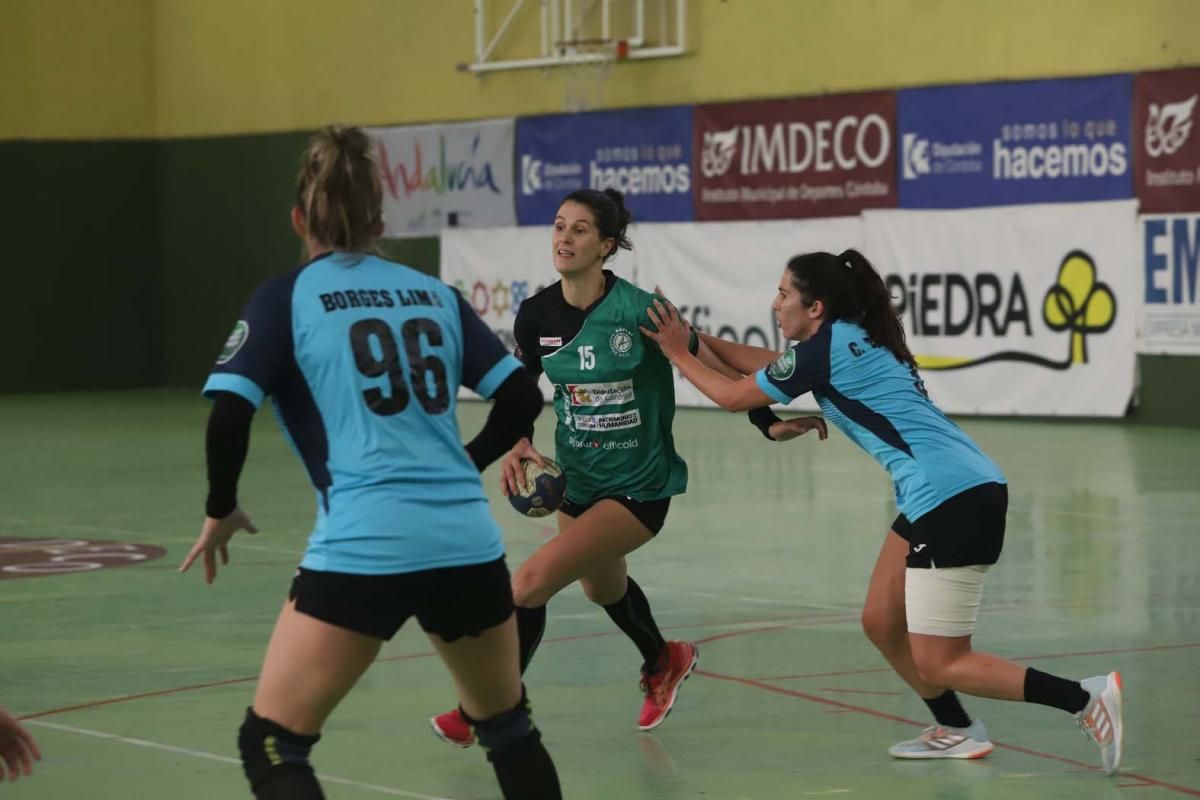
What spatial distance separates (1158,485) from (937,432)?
9.05m

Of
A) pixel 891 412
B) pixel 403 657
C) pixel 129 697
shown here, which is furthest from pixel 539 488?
pixel 403 657

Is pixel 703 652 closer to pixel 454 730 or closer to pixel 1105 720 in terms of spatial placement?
pixel 454 730

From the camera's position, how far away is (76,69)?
29797 millimetres

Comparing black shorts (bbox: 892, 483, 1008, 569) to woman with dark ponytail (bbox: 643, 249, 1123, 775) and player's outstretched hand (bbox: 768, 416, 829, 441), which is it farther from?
player's outstretched hand (bbox: 768, 416, 829, 441)

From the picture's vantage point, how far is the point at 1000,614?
386 inches

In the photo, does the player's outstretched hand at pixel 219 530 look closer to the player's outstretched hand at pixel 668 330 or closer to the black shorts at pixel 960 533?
the black shorts at pixel 960 533

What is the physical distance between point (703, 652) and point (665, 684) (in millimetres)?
1426

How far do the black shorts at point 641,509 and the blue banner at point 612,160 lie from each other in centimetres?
1729

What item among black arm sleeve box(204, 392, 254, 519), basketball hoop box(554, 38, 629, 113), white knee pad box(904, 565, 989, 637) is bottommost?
white knee pad box(904, 565, 989, 637)

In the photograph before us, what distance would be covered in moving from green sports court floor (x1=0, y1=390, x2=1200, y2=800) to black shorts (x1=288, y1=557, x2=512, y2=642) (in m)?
1.76

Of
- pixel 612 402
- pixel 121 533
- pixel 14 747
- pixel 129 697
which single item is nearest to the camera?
pixel 14 747

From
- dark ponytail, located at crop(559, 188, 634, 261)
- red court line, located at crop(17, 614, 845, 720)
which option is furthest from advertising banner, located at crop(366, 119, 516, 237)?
dark ponytail, located at crop(559, 188, 634, 261)

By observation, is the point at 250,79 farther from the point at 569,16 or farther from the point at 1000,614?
the point at 1000,614

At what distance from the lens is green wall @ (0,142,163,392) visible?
29297mm
